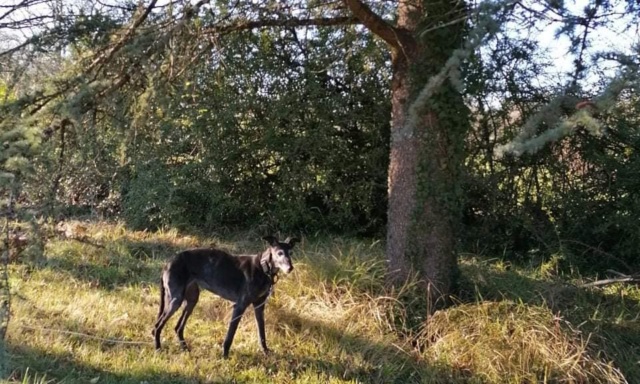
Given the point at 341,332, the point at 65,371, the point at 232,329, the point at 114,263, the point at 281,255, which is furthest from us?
the point at 114,263

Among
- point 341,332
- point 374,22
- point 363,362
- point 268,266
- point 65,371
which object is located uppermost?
point 374,22

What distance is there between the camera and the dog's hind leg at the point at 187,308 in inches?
239

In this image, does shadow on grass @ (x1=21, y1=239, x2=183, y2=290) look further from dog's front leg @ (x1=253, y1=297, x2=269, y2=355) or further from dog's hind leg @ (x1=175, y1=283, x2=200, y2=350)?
dog's front leg @ (x1=253, y1=297, x2=269, y2=355)

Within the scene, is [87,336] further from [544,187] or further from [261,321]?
[544,187]

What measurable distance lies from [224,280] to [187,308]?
0.53 metres

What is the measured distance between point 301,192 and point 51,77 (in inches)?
203

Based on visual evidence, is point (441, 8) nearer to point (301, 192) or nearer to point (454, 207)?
point (454, 207)

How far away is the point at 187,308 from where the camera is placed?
20.4ft

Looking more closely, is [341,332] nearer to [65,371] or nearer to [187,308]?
[187,308]

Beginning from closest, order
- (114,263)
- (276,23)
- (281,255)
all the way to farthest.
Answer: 1. (281,255)
2. (276,23)
3. (114,263)

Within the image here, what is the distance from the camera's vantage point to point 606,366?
225 inches

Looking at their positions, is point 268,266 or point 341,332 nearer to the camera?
point 268,266

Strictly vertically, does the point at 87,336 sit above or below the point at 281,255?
below

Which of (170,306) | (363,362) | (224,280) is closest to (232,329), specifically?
(224,280)
